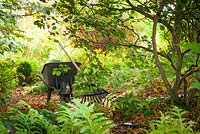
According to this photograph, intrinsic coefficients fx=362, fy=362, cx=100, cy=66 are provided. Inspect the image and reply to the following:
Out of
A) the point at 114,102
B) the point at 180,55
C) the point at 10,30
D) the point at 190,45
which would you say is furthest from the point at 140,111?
the point at 190,45

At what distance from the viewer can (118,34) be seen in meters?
3.30

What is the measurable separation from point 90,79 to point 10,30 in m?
1.11

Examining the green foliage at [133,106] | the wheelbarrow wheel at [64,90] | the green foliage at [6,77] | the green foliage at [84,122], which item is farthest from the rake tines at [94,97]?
the green foliage at [84,122]

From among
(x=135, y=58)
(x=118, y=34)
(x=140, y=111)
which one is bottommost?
(x=140, y=111)

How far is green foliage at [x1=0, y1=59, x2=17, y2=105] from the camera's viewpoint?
186 inches

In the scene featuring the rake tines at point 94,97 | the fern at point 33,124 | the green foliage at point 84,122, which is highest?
the green foliage at point 84,122

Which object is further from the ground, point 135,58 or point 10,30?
point 10,30

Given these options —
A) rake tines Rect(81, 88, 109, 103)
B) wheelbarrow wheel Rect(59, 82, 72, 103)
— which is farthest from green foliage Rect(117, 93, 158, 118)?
wheelbarrow wheel Rect(59, 82, 72, 103)

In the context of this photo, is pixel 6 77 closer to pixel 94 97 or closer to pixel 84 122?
pixel 94 97

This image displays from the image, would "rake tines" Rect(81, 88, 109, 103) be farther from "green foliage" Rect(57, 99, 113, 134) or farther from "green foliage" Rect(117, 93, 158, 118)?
"green foliage" Rect(57, 99, 113, 134)

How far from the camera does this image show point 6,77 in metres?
4.94

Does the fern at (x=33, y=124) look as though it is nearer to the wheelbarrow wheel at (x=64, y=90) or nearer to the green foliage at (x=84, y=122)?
the green foliage at (x=84, y=122)

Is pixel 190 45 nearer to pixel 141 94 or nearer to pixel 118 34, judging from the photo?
pixel 118 34

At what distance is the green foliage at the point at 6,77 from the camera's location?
15.5 ft
